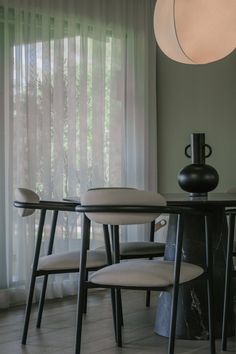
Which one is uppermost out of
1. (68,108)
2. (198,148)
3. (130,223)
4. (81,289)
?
(68,108)

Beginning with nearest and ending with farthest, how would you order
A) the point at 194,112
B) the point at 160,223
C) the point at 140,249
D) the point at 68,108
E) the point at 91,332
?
the point at 91,332
the point at 140,249
the point at 68,108
the point at 160,223
the point at 194,112

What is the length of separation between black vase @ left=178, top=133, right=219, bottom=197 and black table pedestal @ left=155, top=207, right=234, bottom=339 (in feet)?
0.63

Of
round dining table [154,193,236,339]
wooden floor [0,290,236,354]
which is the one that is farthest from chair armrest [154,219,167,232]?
round dining table [154,193,236,339]

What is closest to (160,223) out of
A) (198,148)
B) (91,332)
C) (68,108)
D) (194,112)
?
(194,112)

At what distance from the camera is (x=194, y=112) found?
→ 203 inches

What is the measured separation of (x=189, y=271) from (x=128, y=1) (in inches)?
111

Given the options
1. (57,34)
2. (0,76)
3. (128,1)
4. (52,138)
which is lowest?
(52,138)

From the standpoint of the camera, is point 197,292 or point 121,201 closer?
point 121,201

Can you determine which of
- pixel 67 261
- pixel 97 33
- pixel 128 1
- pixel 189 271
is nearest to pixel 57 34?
pixel 97 33

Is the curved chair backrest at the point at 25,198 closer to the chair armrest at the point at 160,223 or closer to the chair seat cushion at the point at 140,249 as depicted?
the chair seat cushion at the point at 140,249

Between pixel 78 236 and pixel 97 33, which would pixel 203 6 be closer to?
pixel 97 33

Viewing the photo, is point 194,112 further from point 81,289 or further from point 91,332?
point 81,289

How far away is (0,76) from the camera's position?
13.6 ft

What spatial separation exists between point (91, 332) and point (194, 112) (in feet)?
7.98
